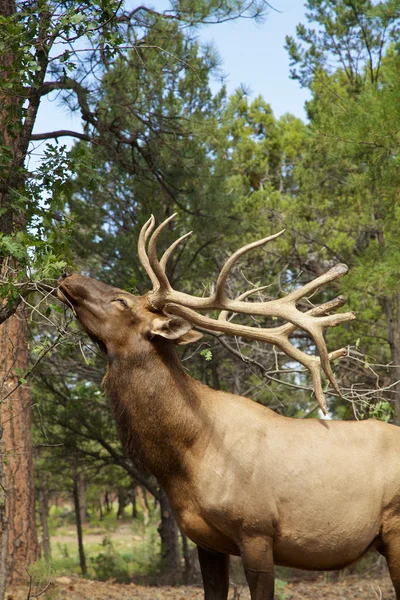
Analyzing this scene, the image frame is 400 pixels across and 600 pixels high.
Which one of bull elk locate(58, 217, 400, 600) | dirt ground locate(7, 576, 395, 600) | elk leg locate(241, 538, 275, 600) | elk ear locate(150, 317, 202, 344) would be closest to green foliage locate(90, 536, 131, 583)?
dirt ground locate(7, 576, 395, 600)

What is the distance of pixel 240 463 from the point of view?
4.28 metres

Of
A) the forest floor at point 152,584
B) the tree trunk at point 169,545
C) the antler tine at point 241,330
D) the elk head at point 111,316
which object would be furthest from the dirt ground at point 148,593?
the tree trunk at point 169,545

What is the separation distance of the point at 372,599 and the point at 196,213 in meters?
5.96

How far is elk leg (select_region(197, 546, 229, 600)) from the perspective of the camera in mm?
4543

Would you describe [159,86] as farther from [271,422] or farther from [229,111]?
[271,422]

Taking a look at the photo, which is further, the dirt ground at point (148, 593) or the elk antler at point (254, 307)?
the dirt ground at point (148, 593)

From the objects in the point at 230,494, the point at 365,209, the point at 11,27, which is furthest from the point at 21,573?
the point at 365,209

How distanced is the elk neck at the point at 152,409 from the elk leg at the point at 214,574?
0.67 metres

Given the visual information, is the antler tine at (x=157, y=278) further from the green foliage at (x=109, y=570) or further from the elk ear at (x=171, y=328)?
the green foliage at (x=109, y=570)

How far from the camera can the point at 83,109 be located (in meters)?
8.34

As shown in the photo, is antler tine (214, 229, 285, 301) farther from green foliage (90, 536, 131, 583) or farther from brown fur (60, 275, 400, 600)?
green foliage (90, 536, 131, 583)

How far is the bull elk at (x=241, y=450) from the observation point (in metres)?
4.21

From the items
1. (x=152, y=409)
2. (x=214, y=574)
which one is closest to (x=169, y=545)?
(x=214, y=574)

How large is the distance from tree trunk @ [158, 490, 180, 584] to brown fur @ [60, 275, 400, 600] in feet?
29.8
